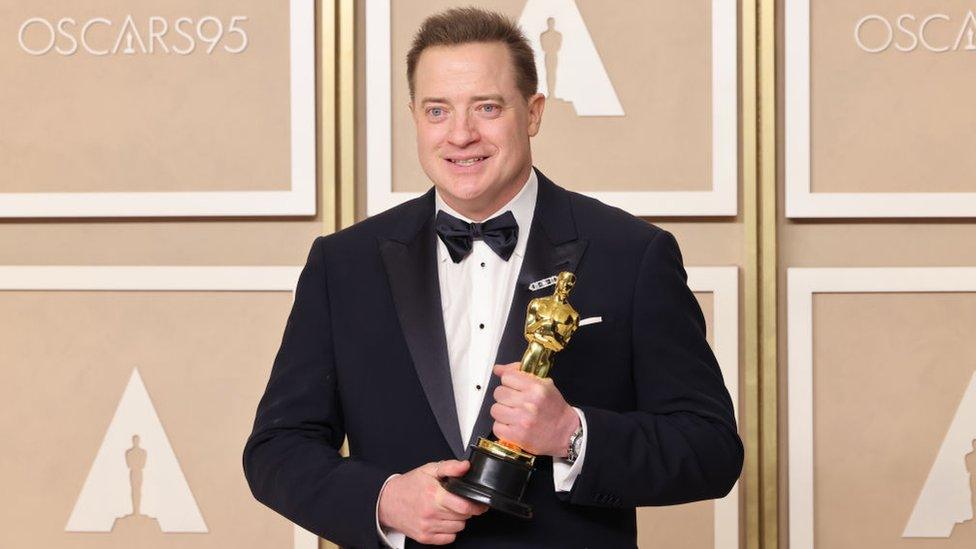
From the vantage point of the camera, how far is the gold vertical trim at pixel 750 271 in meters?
3.07

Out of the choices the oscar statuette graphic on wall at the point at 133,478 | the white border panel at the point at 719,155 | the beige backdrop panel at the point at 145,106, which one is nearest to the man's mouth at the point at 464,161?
the white border panel at the point at 719,155

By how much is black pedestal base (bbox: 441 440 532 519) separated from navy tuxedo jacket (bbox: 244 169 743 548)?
0.13 meters

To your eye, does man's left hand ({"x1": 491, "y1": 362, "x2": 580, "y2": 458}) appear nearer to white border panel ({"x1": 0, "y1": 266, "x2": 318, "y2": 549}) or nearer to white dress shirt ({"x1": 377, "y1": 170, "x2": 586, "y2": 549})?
white dress shirt ({"x1": 377, "y1": 170, "x2": 586, "y2": 549})

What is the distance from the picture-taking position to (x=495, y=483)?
5.39 feet

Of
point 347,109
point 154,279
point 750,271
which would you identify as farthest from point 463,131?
point 154,279

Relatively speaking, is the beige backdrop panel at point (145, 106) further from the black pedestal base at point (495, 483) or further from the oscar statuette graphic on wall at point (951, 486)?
the oscar statuette graphic on wall at point (951, 486)

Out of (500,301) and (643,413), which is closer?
(643,413)

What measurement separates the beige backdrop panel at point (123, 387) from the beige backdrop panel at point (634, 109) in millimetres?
587

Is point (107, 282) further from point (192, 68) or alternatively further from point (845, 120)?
point (845, 120)

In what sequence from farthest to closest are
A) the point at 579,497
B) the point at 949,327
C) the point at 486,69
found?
the point at 949,327 < the point at 486,69 < the point at 579,497

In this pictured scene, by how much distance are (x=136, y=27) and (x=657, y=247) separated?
5.99ft

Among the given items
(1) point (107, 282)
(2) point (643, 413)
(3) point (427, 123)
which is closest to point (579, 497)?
(2) point (643, 413)

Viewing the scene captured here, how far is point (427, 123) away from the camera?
197cm

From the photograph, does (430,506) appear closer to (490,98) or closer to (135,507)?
(490,98)
